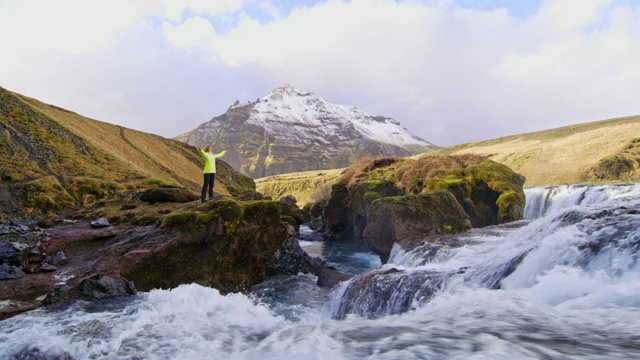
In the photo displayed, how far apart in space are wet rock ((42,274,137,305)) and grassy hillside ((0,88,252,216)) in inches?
565

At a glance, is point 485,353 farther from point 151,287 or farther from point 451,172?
point 451,172

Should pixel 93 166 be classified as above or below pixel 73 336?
above

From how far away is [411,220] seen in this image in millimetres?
20484

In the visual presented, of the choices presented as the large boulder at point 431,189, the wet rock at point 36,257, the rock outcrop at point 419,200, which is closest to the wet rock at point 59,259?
the wet rock at point 36,257

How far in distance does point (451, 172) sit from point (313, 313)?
21986 mm

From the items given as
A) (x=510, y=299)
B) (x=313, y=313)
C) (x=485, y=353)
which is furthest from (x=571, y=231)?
(x=313, y=313)

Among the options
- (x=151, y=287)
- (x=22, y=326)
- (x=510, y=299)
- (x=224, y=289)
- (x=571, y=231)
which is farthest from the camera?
(x=224, y=289)

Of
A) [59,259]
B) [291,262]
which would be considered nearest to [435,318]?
[291,262]

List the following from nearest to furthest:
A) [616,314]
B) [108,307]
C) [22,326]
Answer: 1. [616,314]
2. [22,326]
3. [108,307]

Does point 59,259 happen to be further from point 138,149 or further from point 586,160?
point 586,160

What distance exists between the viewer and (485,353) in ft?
16.5

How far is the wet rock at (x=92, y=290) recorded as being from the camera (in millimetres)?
8797

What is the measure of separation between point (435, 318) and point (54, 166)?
31713mm

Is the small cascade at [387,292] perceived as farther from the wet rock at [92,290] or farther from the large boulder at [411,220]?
the large boulder at [411,220]
